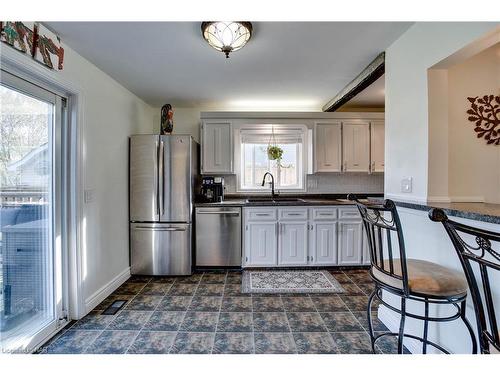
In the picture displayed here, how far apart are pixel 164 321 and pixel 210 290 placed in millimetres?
722

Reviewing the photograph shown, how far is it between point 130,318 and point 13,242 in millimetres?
1100

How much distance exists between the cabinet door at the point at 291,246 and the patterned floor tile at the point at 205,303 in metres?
1.15

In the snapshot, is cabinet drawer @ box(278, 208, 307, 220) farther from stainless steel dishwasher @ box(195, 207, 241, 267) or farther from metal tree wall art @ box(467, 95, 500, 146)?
metal tree wall art @ box(467, 95, 500, 146)

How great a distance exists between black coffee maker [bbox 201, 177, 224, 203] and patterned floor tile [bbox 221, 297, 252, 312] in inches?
57.4

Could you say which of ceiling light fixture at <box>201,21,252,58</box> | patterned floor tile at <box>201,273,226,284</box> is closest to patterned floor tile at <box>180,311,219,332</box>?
patterned floor tile at <box>201,273,226,284</box>

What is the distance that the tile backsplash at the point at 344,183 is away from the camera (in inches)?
166

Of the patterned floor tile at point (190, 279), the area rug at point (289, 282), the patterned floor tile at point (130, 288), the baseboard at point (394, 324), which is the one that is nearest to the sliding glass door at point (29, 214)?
the patterned floor tile at point (130, 288)

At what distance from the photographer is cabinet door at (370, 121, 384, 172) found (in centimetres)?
389

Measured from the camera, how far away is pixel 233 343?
192 cm

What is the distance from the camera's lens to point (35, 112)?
1946 mm

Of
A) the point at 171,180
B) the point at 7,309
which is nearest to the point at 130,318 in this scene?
the point at 7,309

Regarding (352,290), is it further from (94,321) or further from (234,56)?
(234,56)

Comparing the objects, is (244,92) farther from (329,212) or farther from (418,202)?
(418,202)

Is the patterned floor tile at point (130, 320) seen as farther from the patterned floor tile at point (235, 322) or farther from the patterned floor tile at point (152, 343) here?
the patterned floor tile at point (235, 322)
